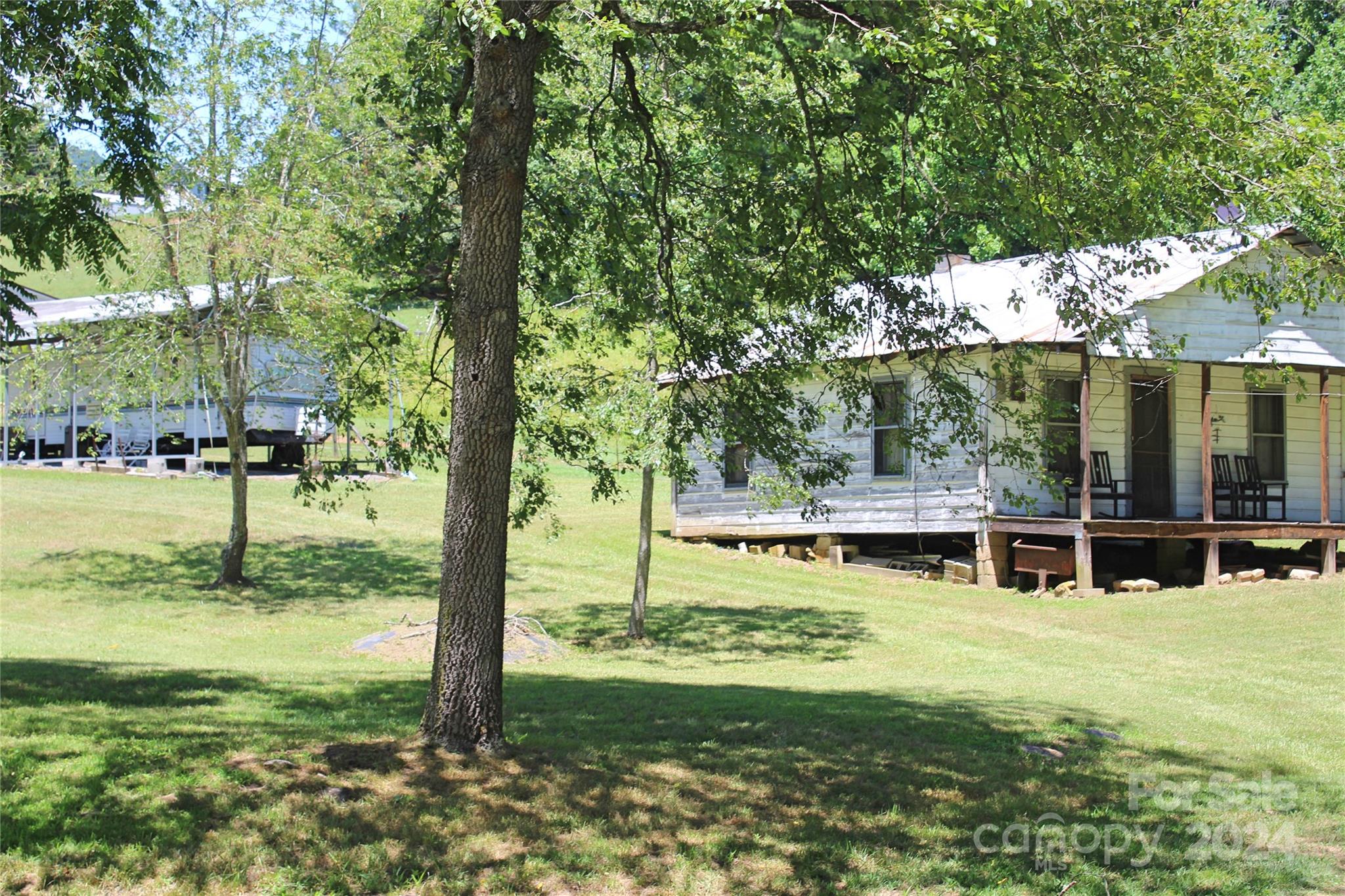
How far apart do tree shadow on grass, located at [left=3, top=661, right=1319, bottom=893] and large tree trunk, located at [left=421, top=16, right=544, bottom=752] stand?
1.23 ft

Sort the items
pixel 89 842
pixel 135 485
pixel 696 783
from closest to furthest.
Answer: pixel 89 842 < pixel 696 783 < pixel 135 485

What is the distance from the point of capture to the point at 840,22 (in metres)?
7.86

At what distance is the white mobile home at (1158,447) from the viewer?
1978 cm

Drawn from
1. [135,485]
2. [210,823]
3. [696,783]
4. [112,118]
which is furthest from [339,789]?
[135,485]

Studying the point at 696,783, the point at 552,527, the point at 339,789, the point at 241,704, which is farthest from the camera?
the point at 552,527

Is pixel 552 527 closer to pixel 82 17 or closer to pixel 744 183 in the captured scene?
pixel 744 183

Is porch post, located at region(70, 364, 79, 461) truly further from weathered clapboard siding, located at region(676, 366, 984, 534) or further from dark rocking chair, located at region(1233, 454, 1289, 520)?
dark rocking chair, located at region(1233, 454, 1289, 520)

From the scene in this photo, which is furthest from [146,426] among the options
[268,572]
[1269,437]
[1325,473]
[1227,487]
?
[1325,473]

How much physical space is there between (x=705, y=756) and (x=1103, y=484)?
A: 1501cm

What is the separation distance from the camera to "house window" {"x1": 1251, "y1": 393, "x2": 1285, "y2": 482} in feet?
73.3

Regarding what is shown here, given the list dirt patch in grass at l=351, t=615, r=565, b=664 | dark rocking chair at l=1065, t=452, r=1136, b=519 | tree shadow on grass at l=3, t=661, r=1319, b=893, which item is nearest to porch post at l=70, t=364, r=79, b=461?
dirt patch in grass at l=351, t=615, r=565, b=664

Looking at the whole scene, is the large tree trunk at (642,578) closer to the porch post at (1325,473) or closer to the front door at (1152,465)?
the front door at (1152,465)

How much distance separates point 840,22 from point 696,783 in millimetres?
5126

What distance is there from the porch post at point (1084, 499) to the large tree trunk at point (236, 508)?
14357mm
